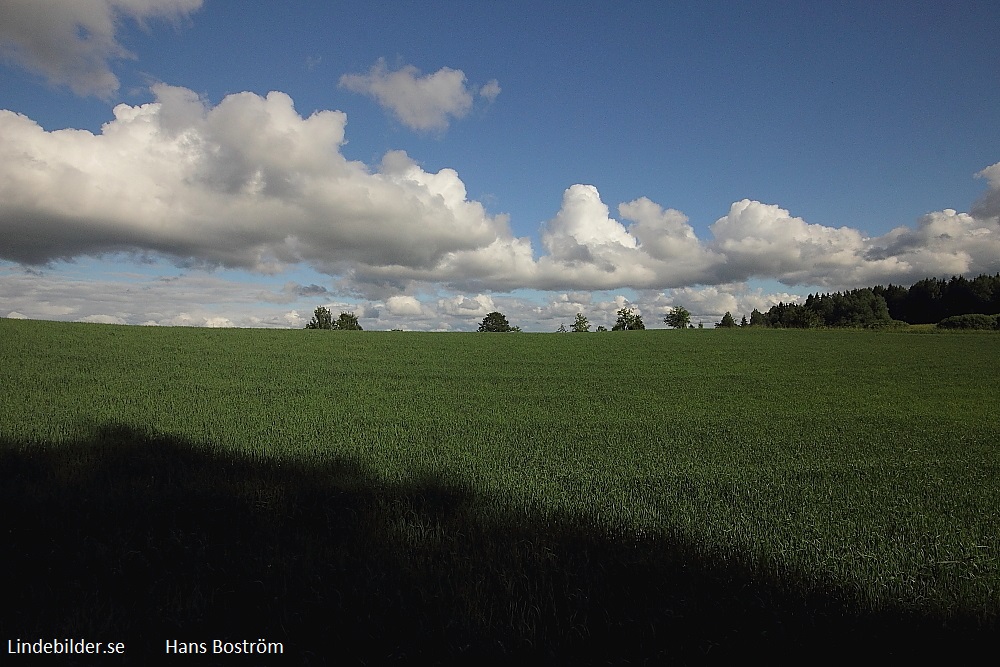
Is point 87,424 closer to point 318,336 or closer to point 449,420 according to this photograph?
point 449,420

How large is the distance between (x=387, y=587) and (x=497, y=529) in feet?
5.34

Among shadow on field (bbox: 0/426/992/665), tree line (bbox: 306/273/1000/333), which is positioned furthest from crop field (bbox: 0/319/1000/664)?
tree line (bbox: 306/273/1000/333)

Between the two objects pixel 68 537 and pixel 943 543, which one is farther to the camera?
pixel 943 543

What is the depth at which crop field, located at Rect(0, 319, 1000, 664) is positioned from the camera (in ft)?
11.9

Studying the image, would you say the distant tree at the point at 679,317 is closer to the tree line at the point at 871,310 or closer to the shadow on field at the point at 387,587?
the tree line at the point at 871,310

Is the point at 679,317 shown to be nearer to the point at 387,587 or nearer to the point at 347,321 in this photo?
the point at 347,321

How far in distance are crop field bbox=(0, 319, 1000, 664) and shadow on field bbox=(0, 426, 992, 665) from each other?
0.02m

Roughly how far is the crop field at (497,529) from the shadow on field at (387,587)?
0.9 inches

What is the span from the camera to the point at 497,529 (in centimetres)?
554

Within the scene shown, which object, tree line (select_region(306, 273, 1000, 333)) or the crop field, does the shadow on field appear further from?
tree line (select_region(306, 273, 1000, 333))

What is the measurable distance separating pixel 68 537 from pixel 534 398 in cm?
1443

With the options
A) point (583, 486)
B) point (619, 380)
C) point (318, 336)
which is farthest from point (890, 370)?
point (318, 336)

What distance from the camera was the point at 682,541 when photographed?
5.32m

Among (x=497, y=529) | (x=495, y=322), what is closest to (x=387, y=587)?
(x=497, y=529)
